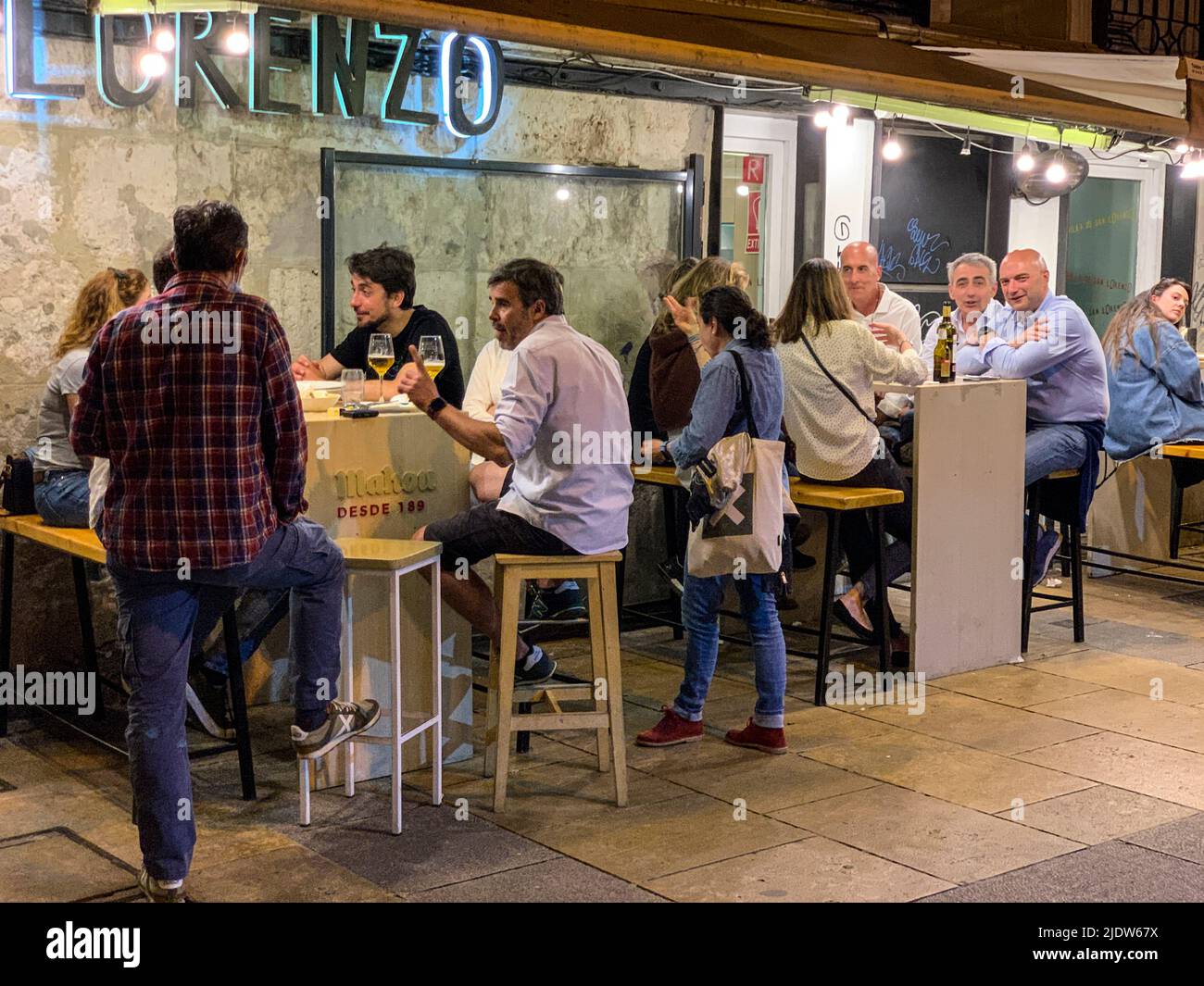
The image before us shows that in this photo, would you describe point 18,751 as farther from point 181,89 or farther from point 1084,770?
point 1084,770

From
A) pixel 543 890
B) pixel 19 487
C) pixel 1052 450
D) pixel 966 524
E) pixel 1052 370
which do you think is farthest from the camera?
pixel 1052 370

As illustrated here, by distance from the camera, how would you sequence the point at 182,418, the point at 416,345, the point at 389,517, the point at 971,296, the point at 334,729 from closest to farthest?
the point at 182,418 < the point at 334,729 < the point at 389,517 < the point at 416,345 < the point at 971,296

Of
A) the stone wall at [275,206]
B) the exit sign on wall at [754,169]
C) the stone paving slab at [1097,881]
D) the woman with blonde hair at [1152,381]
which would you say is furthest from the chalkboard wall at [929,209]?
the stone paving slab at [1097,881]

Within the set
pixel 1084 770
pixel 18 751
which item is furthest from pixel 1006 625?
pixel 18 751

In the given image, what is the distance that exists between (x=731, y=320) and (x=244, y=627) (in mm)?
2188

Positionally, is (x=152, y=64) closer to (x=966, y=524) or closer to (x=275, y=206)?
(x=275, y=206)

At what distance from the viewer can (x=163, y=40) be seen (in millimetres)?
6109

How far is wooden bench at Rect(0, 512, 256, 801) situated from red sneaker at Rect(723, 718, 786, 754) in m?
1.80

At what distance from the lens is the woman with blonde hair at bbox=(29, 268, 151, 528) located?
5.53 meters

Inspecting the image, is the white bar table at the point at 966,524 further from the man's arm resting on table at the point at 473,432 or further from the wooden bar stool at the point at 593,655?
the man's arm resting on table at the point at 473,432

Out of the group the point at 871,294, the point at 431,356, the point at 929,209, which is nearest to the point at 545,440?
the point at 431,356

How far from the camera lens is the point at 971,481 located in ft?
22.1

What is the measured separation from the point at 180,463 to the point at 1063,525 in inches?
204

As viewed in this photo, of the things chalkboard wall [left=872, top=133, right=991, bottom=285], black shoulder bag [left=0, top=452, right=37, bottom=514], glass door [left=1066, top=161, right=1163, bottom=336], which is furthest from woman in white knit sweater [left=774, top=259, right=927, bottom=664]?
glass door [left=1066, top=161, right=1163, bottom=336]
